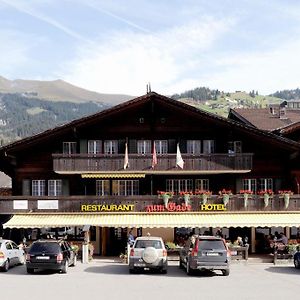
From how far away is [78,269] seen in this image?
30.8 m

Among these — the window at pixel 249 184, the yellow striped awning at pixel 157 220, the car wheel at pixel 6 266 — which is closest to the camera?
the car wheel at pixel 6 266

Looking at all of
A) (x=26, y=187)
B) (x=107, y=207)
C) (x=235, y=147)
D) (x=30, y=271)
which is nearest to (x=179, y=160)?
(x=235, y=147)

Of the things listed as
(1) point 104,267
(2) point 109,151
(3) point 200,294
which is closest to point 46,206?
(2) point 109,151

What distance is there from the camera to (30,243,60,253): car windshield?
27.8 meters

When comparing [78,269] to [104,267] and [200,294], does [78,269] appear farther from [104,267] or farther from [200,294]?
[200,294]

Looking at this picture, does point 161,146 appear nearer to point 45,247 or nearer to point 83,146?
point 83,146

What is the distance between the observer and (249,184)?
43.2m

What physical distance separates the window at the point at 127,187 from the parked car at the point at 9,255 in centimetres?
1134

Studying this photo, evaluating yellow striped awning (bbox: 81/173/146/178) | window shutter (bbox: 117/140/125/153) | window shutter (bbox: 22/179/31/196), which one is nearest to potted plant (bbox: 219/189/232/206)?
yellow striped awning (bbox: 81/173/146/178)

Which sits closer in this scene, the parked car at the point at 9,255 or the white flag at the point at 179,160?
the parked car at the point at 9,255

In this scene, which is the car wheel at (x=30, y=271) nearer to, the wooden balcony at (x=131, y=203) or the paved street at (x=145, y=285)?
the paved street at (x=145, y=285)

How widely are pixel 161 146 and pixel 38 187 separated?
855 cm

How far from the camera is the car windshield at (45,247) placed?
27797mm

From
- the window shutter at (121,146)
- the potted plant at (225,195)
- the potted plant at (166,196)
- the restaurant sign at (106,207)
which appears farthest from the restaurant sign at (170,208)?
the window shutter at (121,146)
